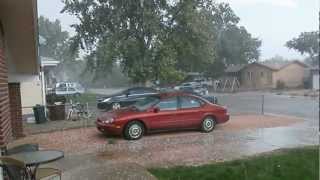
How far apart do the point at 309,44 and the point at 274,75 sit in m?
2.00

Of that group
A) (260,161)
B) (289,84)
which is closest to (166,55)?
(260,161)

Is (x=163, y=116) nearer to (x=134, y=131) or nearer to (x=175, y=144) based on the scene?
(x=134, y=131)

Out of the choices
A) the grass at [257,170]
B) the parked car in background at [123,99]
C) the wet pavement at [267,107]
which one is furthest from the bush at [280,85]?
the parked car in background at [123,99]

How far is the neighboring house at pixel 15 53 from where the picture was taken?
24.1 ft

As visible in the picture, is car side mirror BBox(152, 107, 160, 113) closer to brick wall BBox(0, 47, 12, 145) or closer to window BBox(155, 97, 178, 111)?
window BBox(155, 97, 178, 111)

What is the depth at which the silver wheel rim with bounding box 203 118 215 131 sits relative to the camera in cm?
1276

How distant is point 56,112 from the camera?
1745 cm

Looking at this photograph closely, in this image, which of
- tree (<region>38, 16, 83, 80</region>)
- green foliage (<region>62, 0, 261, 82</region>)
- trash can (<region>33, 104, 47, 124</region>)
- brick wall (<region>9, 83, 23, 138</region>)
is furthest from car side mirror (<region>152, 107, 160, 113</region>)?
tree (<region>38, 16, 83, 80</region>)

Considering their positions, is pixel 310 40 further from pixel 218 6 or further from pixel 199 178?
pixel 218 6

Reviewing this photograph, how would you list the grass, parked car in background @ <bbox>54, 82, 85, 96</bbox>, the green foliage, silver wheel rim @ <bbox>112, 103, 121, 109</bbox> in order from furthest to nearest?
parked car in background @ <bbox>54, 82, 85, 96</bbox>, the green foliage, silver wheel rim @ <bbox>112, 103, 121, 109</bbox>, the grass

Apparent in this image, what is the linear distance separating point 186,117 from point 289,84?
7.46 metres

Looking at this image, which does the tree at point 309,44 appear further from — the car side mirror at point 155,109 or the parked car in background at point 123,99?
the parked car in background at point 123,99

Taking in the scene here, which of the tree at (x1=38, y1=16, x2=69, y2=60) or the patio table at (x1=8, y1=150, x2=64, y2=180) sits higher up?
the tree at (x1=38, y1=16, x2=69, y2=60)

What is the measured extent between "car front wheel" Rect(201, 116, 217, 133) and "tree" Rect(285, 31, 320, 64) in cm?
843
